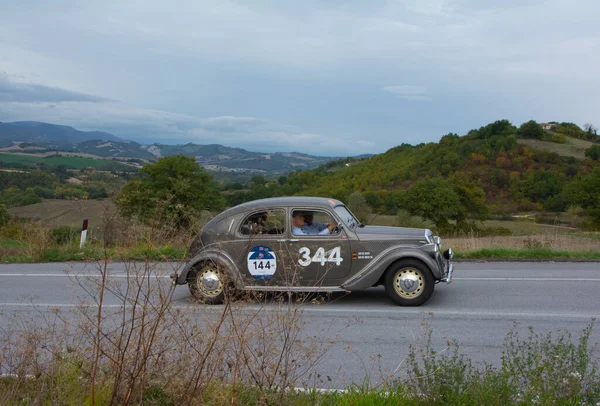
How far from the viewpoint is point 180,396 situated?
13.4 ft

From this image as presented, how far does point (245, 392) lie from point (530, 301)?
6.12 metres

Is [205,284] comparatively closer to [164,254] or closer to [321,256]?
[321,256]

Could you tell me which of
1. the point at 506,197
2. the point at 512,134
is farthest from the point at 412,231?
the point at 512,134

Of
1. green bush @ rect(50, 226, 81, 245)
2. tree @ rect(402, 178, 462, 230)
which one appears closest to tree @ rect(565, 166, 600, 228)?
tree @ rect(402, 178, 462, 230)

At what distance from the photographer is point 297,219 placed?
888 cm

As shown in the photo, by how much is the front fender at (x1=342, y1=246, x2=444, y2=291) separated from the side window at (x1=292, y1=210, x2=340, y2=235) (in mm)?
772

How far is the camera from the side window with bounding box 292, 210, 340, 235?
8.80m

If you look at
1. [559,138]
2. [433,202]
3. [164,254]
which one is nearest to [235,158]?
[433,202]

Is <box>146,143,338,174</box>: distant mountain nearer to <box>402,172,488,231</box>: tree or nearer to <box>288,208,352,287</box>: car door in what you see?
<box>402,172,488,231</box>: tree

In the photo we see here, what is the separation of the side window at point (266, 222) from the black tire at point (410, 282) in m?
1.87

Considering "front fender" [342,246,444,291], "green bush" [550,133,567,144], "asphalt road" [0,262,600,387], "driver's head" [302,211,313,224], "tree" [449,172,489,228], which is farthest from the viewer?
"green bush" [550,133,567,144]

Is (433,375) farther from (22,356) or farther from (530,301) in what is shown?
(530,301)

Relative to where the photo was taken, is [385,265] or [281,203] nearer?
[385,265]

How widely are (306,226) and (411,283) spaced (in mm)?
1875
